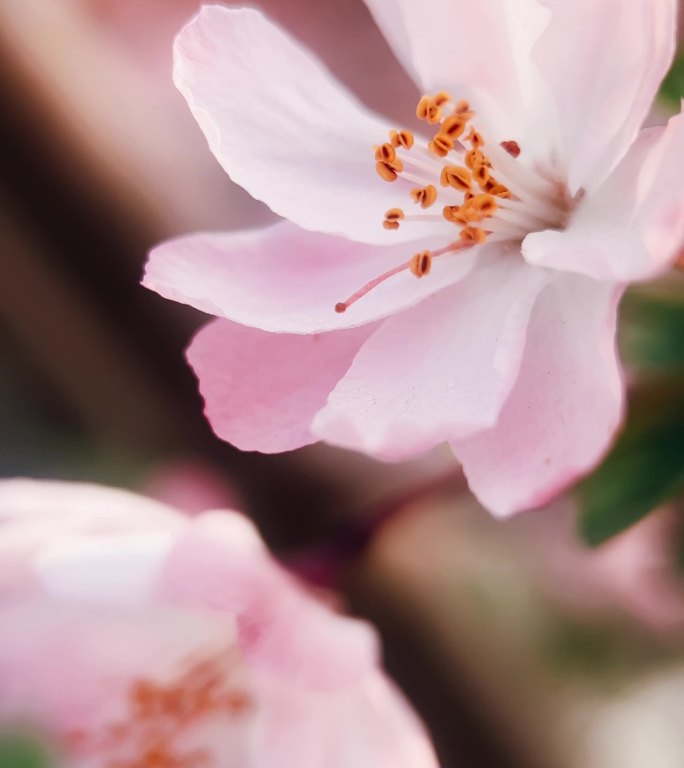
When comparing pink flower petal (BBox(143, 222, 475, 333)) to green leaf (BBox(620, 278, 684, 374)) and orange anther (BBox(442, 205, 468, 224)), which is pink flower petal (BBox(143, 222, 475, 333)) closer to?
orange anther (BBox(442, 205, 468, 224))

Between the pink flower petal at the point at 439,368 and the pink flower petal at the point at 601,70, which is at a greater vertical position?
the pink flower petal at the point at 601,70

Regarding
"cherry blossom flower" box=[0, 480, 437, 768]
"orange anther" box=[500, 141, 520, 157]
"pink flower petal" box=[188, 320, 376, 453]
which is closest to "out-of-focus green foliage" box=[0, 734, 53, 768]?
"cherry blossom flower" box=[0, 480, 437, 768]

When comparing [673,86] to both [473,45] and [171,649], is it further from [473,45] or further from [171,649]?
[171,649]

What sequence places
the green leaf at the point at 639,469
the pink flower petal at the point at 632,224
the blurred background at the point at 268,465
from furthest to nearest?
1. the blurred background at the point at 268,465
2. the green leaf at the point at 639,469
3. the pink flower petal at the point at 632,224

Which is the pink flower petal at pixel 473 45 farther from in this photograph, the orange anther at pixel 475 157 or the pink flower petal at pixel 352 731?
the pink flower petal at pixel 352 731

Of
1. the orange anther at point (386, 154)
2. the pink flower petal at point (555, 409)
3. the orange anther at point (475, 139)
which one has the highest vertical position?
the orange anther at point (386, 154)

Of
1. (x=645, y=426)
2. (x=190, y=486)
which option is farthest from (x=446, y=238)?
(x=190, y=486)

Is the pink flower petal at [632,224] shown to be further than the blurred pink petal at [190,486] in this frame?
No

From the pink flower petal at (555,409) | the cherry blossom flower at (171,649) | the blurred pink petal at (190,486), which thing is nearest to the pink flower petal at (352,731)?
the cherry blossom flower at (171,649)
